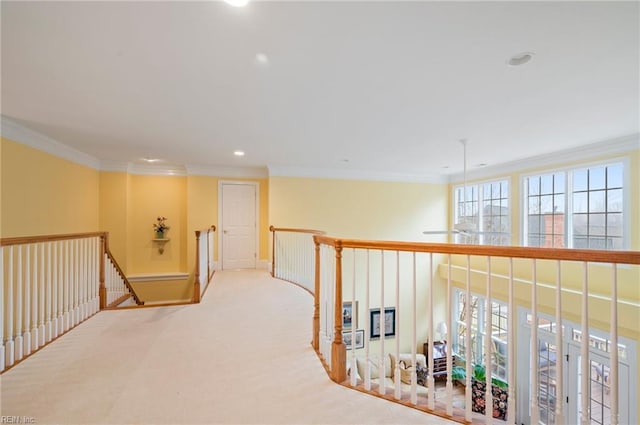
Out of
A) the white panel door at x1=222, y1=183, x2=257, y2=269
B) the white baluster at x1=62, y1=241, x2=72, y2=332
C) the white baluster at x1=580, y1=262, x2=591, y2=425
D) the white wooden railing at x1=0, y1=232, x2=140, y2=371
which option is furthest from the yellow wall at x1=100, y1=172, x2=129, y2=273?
the white baluster at x1=580, y1=262, x2=591, y2=425

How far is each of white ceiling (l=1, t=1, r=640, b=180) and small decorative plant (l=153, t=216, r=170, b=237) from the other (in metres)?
2.46

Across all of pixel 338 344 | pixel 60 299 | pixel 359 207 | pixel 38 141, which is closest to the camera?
pixel 338 344

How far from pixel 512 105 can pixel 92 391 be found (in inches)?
173

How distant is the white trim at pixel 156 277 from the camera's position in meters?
5.96

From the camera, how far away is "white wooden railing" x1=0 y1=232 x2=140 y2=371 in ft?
8.03

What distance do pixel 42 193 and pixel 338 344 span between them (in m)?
4.54

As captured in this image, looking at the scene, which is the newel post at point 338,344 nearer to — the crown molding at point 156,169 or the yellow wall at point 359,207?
the yellow wall at point 359,207

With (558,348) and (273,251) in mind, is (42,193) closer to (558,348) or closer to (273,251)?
(273,251)

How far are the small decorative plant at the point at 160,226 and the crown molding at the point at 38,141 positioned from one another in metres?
1.67

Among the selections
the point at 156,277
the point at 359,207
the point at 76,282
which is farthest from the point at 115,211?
the point at 359,207

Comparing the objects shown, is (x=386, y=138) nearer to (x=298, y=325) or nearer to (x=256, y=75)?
(x=256, y=75)

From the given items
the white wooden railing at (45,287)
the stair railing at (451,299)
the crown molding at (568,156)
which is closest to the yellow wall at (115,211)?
the white wooden railing at (45,287)

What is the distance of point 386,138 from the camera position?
4.15 metres

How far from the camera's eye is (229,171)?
6.52m
